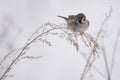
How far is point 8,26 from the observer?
756 mm

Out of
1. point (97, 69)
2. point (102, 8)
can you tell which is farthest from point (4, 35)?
point (102, 8)

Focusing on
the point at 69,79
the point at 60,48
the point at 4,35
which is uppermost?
the point at 4,35

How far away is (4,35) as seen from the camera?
0.76 meters

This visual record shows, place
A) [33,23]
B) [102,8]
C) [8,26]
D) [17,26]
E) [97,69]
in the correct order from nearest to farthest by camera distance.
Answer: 1. [8,26]
2. [17,26]
3. [33,23]
4. [97,69]
5. [102,8]

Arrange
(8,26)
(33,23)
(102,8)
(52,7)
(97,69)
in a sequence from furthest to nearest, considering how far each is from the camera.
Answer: (102,8) < (97,69) < (52,7) < (33,23) < (8,26)

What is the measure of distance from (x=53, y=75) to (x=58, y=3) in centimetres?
35

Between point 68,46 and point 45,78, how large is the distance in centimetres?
21

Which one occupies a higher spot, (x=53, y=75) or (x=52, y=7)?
(x=52, y=7)

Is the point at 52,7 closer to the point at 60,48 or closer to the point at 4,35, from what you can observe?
the point at 60,48

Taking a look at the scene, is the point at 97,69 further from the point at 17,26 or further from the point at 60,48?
the point at 17,26

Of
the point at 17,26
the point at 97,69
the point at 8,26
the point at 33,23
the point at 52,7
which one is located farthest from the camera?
the point at 97,69

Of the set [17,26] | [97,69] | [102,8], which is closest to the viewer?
[17,26]

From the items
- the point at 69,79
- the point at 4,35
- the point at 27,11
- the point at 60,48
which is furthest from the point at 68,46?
the point at 4,35

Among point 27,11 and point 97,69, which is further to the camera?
point 97,69
